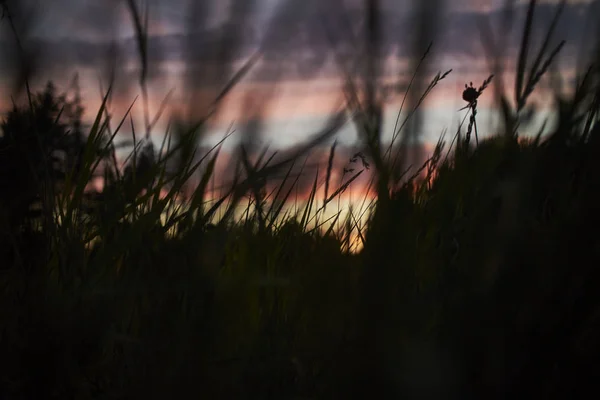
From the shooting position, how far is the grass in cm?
57

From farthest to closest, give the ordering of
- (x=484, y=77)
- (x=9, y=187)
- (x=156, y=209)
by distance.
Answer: (x=9, y=187), (x=156, y=209), (x=484, y=77)

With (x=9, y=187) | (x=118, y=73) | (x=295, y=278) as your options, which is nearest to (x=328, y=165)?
(x=295, y=278)

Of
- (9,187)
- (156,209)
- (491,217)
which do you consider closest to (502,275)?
(491,217)

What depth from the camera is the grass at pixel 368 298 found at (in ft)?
1.86

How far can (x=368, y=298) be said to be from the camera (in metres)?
0.54

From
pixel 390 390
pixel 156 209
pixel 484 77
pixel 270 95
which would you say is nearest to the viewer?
pixel 390 390

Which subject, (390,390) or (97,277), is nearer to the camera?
(390,390)

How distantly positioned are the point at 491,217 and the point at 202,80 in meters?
0.35

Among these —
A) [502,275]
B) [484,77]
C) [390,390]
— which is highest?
[484,77]

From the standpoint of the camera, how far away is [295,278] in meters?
0.71

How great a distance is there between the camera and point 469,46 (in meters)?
0.73

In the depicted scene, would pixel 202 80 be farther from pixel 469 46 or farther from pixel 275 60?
pixel 469 46

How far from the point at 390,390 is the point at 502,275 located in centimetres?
15

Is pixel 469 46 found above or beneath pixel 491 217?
above
